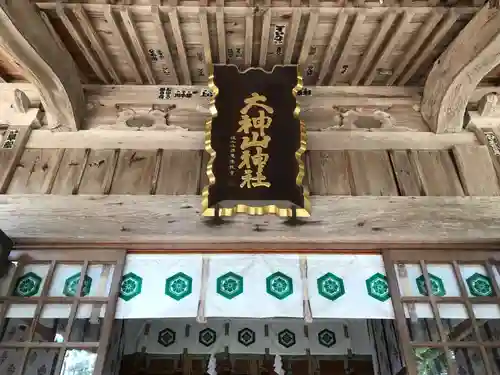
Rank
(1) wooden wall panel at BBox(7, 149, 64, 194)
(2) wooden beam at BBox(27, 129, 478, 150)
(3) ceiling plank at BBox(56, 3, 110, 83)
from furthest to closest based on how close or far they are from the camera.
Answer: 1. (2) wooden beam at BBox(27, 129, 478, 150)
2. (1) wooden wall panel at BBox(7, 149, 64, 194)
3. (3) ceiling plank at BBox(56, 3, 110, 83)

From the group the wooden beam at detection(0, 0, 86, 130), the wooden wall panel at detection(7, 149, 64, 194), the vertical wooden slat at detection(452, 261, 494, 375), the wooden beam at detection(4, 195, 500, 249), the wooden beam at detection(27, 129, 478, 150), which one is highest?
the wooden beam at detection(0, 0, 86, 130)

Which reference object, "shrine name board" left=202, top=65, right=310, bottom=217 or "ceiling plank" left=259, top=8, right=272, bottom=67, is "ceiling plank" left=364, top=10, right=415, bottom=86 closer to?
"shrine name board" left=202, top=65, right=310, bottom=217

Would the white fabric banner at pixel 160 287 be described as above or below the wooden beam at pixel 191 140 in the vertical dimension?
below

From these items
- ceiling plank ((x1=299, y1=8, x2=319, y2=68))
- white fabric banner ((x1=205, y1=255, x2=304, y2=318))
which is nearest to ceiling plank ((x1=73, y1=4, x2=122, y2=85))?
ceiling plank ((x1=299, y1=8, x2=319, y2=68))

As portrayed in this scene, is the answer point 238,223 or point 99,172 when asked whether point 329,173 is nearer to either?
point 238,223

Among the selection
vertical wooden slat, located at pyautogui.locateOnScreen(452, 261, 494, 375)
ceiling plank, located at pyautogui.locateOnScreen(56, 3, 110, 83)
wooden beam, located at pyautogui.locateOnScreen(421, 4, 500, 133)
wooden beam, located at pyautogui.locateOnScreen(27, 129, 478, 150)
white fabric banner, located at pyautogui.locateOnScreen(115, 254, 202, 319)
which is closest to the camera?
vertical wooden slat, located at pyautogui.locateOnScreen(452, 261, 494, 375)

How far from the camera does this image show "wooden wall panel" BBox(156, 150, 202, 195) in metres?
3.51

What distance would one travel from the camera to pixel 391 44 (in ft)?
12.1

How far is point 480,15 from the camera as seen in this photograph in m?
3.24

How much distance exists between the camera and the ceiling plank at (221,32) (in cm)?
338

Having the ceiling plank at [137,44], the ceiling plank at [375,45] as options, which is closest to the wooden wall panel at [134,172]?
the ceiling plank at [137,44]

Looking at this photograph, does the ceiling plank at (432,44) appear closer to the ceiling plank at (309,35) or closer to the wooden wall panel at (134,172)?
the ceiling plank at (309,35)

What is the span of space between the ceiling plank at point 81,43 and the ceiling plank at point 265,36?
1.49m

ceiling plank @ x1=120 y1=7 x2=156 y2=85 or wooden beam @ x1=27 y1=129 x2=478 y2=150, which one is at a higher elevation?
ceiling plank @ x1=120 y1=7 x2=156 y2=85
